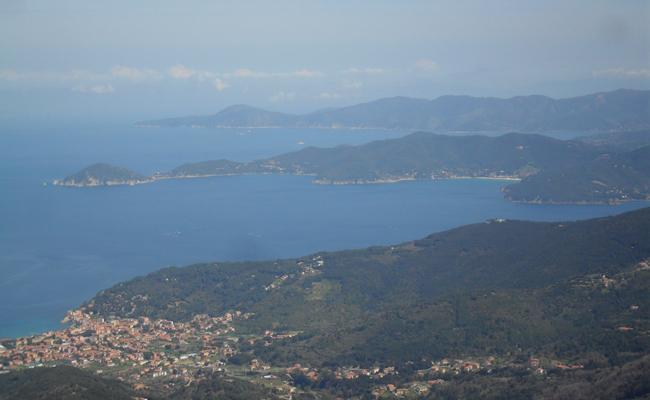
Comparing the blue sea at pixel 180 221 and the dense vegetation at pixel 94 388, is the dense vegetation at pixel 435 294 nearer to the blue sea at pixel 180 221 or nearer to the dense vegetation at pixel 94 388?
the dense vegetation at pixel 94 388

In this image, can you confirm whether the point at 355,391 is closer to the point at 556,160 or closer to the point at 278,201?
the point at 278,201

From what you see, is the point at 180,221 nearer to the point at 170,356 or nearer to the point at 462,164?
the point at 170,356

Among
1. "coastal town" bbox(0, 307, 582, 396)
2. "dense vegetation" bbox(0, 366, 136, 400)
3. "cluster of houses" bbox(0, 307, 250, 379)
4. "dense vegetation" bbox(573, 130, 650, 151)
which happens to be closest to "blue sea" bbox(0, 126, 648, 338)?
"cluster of houses" bbox(0, 307, 250, 379)

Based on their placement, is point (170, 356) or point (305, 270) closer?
point (170, 356)

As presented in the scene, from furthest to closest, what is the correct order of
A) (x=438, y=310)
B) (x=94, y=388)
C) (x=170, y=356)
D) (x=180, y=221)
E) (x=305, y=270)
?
1. (x=180, y=221)
2. (x=305, y=270)
3. (x=438, y=310)
4. (x=170, y=356)
5. (x=94, y=388)

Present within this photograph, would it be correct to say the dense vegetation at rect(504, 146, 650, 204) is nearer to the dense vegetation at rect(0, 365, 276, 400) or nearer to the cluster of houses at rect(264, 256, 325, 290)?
the cluster of houses at rect(264, 256, 325, 290)

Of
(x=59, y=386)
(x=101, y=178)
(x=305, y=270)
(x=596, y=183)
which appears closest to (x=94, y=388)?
(x=59, y=386)

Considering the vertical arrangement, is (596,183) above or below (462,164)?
below
